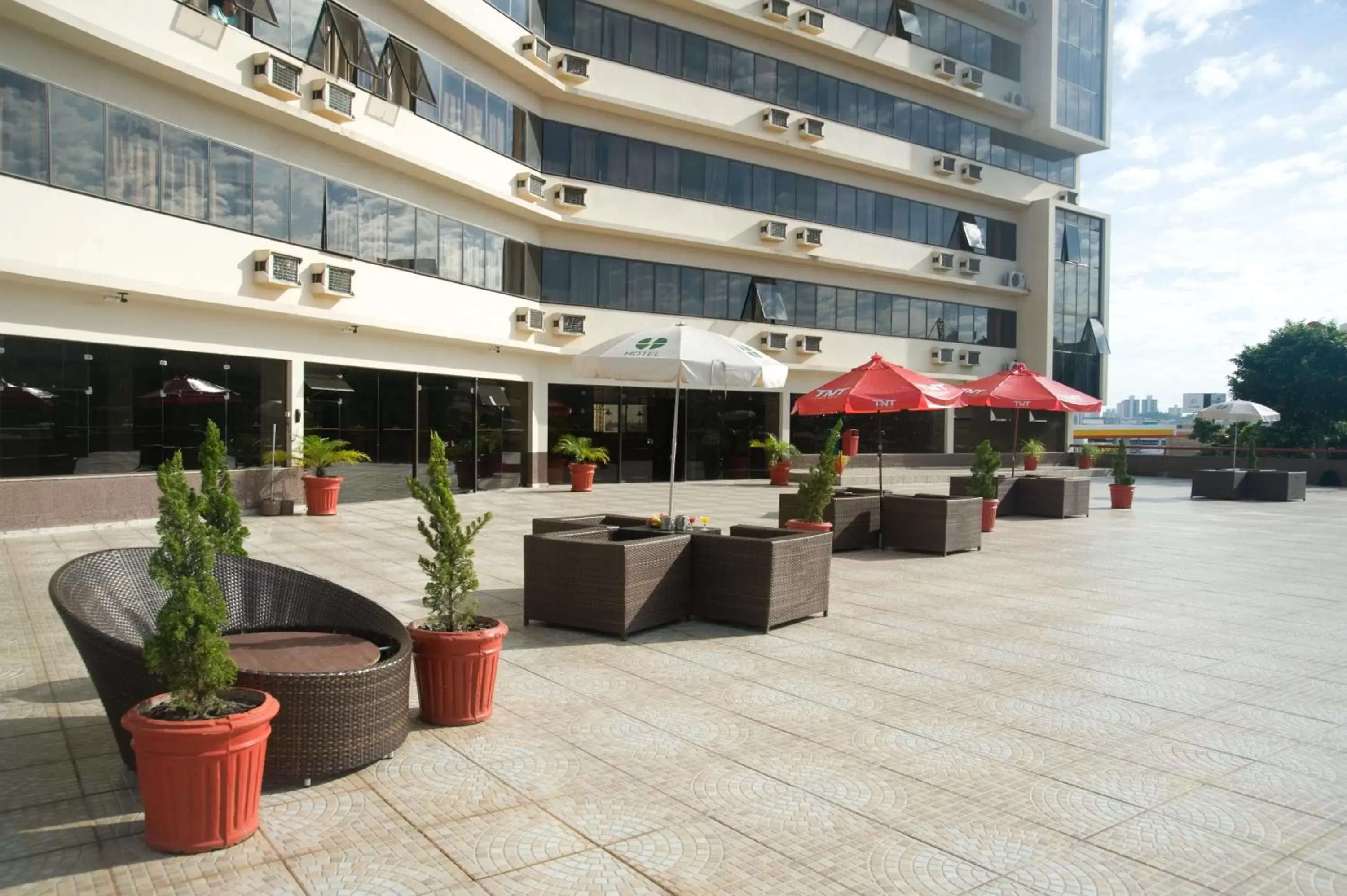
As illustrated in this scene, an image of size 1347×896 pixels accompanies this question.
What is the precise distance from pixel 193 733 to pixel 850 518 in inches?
421

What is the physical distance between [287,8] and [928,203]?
2426cm

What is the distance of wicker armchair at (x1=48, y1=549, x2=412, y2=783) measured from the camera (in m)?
4.46

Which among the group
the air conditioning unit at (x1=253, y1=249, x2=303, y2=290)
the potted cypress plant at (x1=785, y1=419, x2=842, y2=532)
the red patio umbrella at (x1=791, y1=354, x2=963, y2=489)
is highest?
the air conditioning unit at (x1=253, y1=249, x2=303, y2=290)

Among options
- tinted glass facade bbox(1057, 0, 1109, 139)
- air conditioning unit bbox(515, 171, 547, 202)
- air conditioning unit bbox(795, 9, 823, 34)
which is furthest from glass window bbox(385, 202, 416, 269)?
tinted glass facade bbox(1057, 0, 1109, 139)

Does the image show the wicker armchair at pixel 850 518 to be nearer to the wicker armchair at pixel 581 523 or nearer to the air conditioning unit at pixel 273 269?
the wicker armchair at pixel 581 523

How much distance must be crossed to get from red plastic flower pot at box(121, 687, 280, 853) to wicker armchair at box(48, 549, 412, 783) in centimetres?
46

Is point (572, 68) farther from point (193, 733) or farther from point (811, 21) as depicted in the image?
point (193, 733)

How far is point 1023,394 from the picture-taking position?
1881 cm

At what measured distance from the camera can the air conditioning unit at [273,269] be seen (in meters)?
17.0

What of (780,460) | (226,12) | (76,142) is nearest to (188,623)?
(76,142)

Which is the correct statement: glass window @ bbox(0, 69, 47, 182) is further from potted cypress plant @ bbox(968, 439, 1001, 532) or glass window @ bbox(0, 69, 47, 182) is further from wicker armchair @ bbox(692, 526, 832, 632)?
potted cypress plant @ bbox(968, 439, 1001, 532)

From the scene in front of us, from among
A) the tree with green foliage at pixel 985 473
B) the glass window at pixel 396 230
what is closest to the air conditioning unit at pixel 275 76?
the glass window at pixel 396 230

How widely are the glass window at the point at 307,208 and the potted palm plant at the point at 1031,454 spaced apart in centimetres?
2538

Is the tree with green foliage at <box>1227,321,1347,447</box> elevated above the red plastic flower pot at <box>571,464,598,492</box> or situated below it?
above
